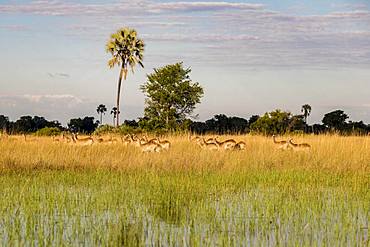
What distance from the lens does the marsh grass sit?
8109 millimetres

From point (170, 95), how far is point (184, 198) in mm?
29768

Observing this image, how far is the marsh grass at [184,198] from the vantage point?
26.6ft

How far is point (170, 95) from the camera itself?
40.9m

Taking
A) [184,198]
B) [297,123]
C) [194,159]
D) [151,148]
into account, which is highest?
[297,123]

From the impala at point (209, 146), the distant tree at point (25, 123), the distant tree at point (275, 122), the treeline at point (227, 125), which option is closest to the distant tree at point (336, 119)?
the treeline at point (227, 125)

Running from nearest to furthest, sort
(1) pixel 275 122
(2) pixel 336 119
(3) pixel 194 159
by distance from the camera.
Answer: (3) pixel 194 159 < (1) pixel 275 122 < (2) pixel 336 119

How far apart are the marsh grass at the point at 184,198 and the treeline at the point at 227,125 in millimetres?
11024

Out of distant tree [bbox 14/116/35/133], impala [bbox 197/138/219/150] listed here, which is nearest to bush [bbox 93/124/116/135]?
distant tree [bbox 14/116/35/133]

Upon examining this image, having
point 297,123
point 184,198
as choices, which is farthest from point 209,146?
point 297,123

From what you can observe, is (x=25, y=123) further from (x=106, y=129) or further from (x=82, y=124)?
(x=106, y=129)

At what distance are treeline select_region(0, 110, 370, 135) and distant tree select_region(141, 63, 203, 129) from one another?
0.66m

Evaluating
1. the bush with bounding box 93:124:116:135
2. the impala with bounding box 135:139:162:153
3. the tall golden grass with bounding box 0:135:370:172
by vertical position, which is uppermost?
the bush with bounding box 93:124:116:135

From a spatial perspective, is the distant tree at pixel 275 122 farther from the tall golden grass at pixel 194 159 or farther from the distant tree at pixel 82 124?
the distant tree at pixel 82 124

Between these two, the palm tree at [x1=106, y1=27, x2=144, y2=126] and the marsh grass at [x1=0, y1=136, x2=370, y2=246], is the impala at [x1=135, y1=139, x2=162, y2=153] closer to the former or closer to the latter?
the marsh grass at [x1=0, y1=136, x2=370, y2=246]
